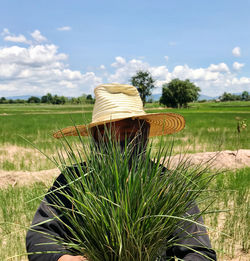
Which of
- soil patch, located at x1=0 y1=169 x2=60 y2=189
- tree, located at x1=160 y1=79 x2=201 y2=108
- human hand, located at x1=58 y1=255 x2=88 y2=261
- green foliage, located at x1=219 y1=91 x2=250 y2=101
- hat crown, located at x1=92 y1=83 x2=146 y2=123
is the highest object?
green foliage, located at x1=219 y1=91 x2=250 y2=101

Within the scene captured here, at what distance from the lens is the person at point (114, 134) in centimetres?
117

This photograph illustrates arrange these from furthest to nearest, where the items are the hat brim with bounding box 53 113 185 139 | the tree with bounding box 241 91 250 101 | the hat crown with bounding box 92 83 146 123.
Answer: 1. the tree with bounding box 241 91 250 101
2. the hat crown with bounding box 92 83 146 123
3. the hat brim with bounding box 53 113 185 139

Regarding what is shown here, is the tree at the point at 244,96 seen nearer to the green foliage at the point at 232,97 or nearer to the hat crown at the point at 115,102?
the green foliage at the point at 232,97

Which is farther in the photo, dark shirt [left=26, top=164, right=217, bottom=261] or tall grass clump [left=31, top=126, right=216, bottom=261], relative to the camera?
dark shirt [left=26, top=164, right=217, bottom=261]


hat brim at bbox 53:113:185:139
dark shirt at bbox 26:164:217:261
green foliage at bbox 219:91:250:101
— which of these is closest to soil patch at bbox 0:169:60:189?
hat brim at bbox 53:113:185:139

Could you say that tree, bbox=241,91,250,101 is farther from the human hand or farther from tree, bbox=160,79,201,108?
the human hand

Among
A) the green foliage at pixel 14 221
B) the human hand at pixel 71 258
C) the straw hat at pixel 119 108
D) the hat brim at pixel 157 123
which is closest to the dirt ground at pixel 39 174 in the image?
the green foliage at pixel 14 221

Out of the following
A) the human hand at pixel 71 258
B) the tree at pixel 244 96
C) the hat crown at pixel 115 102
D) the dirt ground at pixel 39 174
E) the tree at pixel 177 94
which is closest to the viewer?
the human hand at pixel 71 258

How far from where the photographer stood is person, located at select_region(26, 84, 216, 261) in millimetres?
1172

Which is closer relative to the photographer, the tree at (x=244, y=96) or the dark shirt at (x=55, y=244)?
the dark shirt at (x=55, y=244)

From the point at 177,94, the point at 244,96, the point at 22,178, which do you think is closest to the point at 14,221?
the point at 22,178

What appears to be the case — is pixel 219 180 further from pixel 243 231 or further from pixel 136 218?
pixel 136 218

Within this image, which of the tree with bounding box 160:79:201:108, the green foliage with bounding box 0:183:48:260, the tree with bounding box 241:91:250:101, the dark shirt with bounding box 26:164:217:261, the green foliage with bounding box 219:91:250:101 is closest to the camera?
the dark shirt with bounding box 26:164:217:261

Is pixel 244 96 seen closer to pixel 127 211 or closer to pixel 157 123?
pixel 157 123
